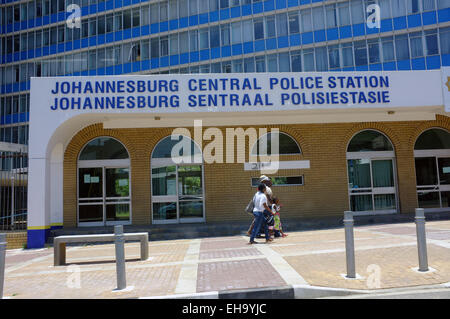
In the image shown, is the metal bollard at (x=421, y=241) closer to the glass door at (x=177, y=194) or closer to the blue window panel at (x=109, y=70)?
the glass door at (x=177, y=194)

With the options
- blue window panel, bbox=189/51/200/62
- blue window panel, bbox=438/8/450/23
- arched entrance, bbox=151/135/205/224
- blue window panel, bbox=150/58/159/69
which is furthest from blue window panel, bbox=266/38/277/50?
arched entrance, bbox=151/135/205/224

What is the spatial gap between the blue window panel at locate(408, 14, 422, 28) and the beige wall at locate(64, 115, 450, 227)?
79.5 ft

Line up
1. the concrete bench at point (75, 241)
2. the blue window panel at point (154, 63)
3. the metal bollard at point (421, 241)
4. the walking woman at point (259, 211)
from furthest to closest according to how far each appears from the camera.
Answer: the blue window panel at point (154, 63) → the walking woman at point (259, 211) → the concrete bench at point (75, 241) → the metal bollard at point (421, 241)

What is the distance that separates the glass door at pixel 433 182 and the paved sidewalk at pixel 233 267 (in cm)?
428

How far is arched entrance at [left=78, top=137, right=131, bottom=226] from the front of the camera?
14.2 meters

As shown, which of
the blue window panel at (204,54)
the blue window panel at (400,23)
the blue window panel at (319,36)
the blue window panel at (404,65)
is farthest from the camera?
the blue window panel at (204,54)

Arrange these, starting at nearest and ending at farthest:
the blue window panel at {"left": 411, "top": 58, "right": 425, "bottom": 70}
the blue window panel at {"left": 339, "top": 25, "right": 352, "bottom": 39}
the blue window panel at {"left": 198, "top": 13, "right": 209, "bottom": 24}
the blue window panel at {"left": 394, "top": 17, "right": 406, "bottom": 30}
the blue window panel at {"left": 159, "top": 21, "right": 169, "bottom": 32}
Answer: the blue window panel at {"left": 411, "top": 58, "right": 425, "bottom": 70}, the blue window panel at {"left": 394, "top": 17, "right": 406, "bottom": 30}, the blue window panel at {"left": 339, "top": 25, "right": 352, "bottom": 39}, the blue window panel at {"left": 198, "top": 13, "right": 209, "bottom": 24}, the blue window panel at {"left": 159, "top": 21, "right": 169, "bottom": 32}

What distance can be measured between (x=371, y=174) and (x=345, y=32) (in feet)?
82.8

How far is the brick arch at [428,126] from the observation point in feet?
49.3

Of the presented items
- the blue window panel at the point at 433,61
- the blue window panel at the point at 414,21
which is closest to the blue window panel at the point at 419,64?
the blue window panel at the point at 433,61

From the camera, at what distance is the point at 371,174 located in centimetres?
1499

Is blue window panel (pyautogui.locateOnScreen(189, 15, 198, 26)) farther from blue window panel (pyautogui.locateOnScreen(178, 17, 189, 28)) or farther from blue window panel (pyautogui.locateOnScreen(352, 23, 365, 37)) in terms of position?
blue window panel (pyautogui.locateOnScreen(352, 23, 365, 37))

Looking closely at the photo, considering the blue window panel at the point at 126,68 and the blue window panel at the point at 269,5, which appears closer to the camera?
the blue window panel at the point at 269,5

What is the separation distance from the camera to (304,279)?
6.13 m
